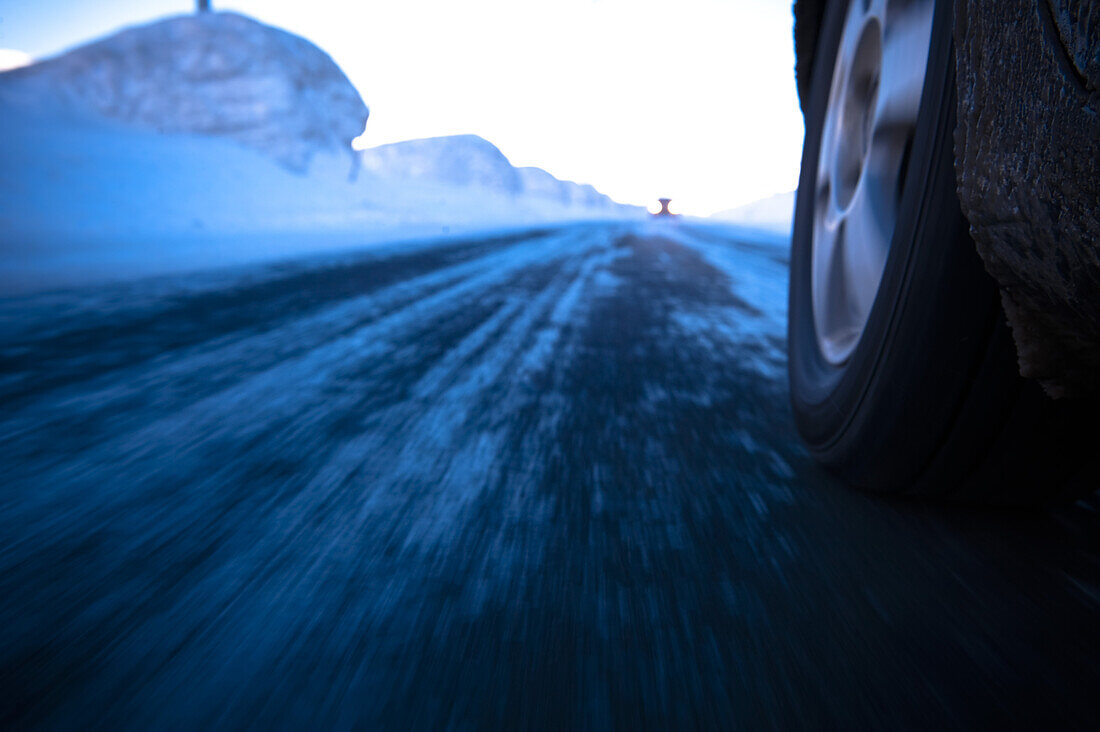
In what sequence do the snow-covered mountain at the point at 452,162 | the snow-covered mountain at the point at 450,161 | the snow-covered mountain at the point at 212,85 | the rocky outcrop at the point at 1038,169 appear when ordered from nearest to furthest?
the rocky outcrop at the point at 1038,169, the snow-covered mountain at the point at 212,85, the snow-covered mountain at the point at 452,162, the snow-covered mountain at the point at 450,161

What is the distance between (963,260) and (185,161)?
20620mm

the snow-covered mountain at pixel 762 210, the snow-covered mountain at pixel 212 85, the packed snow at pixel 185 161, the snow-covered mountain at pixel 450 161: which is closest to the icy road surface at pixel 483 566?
the packed snow at pixel 185 161

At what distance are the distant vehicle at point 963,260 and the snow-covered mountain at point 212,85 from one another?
21.4m

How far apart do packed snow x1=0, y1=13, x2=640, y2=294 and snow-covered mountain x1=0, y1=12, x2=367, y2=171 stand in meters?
0.06

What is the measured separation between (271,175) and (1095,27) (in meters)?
23.7

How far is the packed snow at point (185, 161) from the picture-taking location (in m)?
7.35

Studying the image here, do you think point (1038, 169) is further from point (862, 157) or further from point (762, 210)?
point (762, 210)

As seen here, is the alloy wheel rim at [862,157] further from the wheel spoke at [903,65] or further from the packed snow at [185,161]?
the packed snow at [185,161]

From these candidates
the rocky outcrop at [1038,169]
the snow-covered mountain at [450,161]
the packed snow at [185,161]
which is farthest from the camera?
the snow-covered mountain at [450,161]

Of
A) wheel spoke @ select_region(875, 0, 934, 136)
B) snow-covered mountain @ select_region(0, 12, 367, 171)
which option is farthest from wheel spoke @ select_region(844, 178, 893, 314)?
snow-covered mountain @ select_region(0, 12, 367, 171)

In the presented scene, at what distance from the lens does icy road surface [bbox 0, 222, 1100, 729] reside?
0.81 m

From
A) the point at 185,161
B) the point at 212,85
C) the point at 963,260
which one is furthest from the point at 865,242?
the point at 212,85

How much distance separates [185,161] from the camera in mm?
17328

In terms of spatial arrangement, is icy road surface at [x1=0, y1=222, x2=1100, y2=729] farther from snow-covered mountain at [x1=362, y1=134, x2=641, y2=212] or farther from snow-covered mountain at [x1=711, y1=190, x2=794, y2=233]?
snow-covered mountain at [x1=711, y1=190, x2=794, y2=233]
